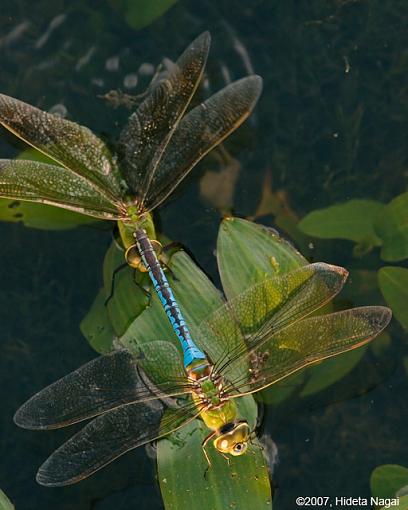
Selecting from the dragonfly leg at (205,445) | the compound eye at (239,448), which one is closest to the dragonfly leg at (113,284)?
the dragonfly leg at (205,445)

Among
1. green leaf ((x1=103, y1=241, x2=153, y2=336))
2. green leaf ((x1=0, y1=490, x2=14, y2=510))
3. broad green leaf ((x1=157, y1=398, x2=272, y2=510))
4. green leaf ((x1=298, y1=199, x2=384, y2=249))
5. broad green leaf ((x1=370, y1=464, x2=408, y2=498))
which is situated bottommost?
broad green leaf ((x1=370, y1=464, x2=408, y2=498))

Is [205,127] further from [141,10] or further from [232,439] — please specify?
[232,439]

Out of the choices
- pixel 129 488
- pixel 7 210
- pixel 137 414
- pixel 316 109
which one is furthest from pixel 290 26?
pixel 129 488

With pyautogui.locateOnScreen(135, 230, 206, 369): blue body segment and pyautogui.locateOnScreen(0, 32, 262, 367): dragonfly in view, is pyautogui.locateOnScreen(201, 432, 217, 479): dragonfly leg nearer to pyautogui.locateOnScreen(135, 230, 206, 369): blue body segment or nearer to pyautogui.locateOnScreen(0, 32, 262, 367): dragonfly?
pyautogui.locateOnScreen(135, 230, 206, 369): blue body segment

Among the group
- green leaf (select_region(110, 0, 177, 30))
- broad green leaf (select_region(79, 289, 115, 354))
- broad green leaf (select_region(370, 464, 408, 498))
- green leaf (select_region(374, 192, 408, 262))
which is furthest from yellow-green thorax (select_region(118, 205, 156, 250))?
broad green leaf (select_region(370, 464, 408, 498))

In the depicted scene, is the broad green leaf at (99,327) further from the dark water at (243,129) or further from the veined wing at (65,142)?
the veined wing at (65,142)

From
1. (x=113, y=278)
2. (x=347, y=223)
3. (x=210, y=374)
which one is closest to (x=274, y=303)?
(x=210, y=374)

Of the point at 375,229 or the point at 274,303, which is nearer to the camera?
the point at 274,303
